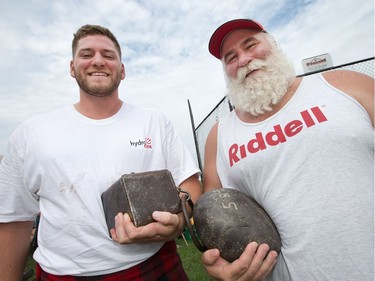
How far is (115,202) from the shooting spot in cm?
164

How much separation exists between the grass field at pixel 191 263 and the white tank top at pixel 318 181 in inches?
130

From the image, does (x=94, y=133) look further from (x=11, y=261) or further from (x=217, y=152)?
(x=11, y=261)

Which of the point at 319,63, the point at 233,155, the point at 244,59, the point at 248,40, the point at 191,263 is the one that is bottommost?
the point at 191,263

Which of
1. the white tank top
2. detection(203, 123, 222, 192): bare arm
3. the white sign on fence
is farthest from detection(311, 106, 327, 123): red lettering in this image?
the white sign on fence

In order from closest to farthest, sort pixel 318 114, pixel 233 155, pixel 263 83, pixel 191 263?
pixel 318 114
pixel 233 155
pixel 263 83
pixel 191 263

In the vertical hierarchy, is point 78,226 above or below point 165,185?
below

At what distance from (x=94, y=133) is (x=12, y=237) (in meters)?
1.07

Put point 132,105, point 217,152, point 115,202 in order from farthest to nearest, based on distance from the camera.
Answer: point 132,105, point 217,152, point 115,202

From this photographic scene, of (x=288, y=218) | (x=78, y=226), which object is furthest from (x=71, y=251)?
(x=288, y=218)

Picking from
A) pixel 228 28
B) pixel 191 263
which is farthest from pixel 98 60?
pixel 191 263

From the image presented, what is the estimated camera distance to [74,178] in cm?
183

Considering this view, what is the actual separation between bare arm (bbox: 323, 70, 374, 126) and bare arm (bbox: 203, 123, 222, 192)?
36.0 inches

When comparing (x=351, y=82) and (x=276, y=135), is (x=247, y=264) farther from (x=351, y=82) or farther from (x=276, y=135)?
(x=351, y=82)

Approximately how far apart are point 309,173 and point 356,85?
2.12 ft
